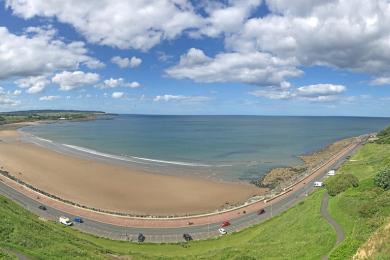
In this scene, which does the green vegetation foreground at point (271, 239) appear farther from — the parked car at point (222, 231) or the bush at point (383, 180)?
the parked car at point (222, 231)

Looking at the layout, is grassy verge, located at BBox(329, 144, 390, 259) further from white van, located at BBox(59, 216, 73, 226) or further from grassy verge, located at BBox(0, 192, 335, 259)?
white van, located at BBox(59, 216, 73, 226)

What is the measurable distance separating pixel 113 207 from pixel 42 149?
91.5m

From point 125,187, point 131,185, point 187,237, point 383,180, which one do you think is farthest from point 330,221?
point 131,185

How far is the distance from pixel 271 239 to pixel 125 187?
5224 centimetres

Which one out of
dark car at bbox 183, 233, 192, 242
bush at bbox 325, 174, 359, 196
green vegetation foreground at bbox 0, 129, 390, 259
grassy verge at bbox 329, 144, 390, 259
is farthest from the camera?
bush at bbox 325, 174, 359, 196

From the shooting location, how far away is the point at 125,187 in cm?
9412

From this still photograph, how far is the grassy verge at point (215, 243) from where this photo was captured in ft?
124

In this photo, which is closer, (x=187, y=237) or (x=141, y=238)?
(x=141, y=238)

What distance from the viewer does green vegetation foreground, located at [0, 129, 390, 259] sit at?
36.4 meters

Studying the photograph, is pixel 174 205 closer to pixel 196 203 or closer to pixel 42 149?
pixel 196 203

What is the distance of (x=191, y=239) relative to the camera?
5806 cm

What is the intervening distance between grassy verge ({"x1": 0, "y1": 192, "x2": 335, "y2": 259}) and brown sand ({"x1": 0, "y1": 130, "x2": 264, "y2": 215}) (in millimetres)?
21121

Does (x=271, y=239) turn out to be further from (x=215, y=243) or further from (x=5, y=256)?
(x=5, y=256)

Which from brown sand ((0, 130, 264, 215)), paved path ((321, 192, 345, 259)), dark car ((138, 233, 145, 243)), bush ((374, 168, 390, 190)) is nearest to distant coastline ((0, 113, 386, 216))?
brown sand ((0, 130, 264, 215))
